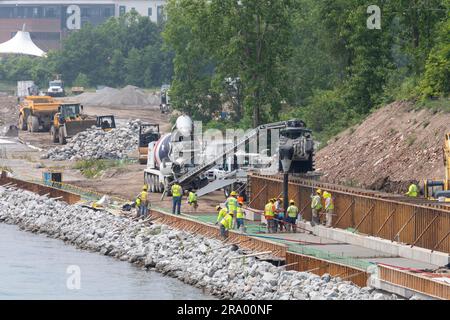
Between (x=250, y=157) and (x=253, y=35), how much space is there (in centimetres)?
1627

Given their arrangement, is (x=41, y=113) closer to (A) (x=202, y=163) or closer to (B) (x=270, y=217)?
(A) (x=202, y=163)

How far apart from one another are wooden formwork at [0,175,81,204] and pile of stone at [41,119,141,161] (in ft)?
37.1

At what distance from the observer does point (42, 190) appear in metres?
63.2

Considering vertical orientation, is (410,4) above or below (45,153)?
above

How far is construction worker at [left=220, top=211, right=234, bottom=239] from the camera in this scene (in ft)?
143

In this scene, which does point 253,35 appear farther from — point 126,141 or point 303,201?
point 303,201

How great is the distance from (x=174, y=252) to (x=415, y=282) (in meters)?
13.2

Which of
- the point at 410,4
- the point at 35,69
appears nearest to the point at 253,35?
the point at 410,4

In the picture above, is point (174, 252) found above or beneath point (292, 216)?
beneath

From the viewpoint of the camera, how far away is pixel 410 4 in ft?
214

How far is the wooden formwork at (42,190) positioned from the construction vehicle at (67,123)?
2000 centimetres

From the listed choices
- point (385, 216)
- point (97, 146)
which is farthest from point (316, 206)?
point (97, 146)

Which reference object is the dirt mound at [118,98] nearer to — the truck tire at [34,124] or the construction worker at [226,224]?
the truck tire at [34,124]

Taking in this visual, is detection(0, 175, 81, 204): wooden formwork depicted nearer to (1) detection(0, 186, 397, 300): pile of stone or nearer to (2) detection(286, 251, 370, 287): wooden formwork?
(1) detection(0, 186, 397, 300): pile of stone
